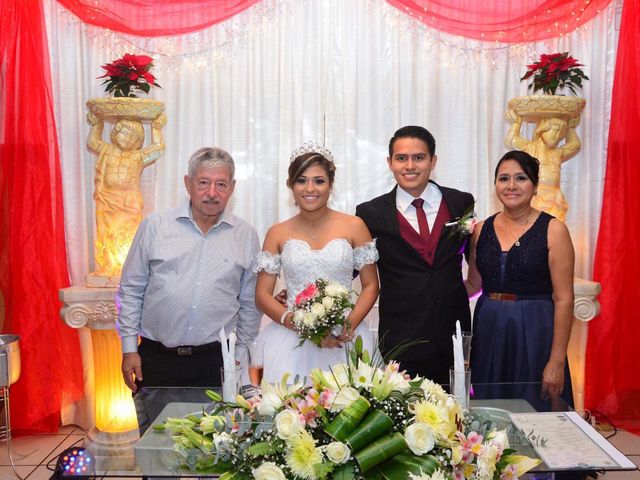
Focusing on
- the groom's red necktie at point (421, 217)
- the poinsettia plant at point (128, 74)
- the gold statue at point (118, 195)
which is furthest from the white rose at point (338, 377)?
the poinsettia plant at point (128, 74)

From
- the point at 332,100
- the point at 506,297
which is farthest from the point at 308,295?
the point at 332,100

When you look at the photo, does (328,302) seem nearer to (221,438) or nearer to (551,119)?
(221,438)

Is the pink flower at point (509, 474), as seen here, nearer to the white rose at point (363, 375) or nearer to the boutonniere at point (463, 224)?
the white rose at point (363, 375)

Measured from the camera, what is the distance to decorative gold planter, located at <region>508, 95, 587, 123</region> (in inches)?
169

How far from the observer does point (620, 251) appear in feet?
14.4

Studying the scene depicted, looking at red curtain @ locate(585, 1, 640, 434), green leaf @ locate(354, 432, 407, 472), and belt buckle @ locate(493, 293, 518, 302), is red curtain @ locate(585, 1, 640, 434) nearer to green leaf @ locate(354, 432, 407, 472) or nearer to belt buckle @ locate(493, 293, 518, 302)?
belt buckle @ locate(493, 293, 518, 302)

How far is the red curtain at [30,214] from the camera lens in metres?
4.15

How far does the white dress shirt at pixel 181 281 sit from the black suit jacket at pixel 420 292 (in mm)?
673

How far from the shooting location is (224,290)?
9.93 feet

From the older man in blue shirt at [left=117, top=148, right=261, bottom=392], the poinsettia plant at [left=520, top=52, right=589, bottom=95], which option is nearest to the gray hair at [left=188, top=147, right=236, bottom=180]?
the older man in blue shirt at [left=117, top=148, right=261, bottom=392]

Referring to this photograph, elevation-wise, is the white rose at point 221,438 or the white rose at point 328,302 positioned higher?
A: the white rose at point 328,302

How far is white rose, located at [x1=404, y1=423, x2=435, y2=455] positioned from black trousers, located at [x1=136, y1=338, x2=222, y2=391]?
1.71 meters

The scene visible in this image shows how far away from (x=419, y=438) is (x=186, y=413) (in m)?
0.86

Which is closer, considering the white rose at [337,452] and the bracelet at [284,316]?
the white rose at [337,452]
